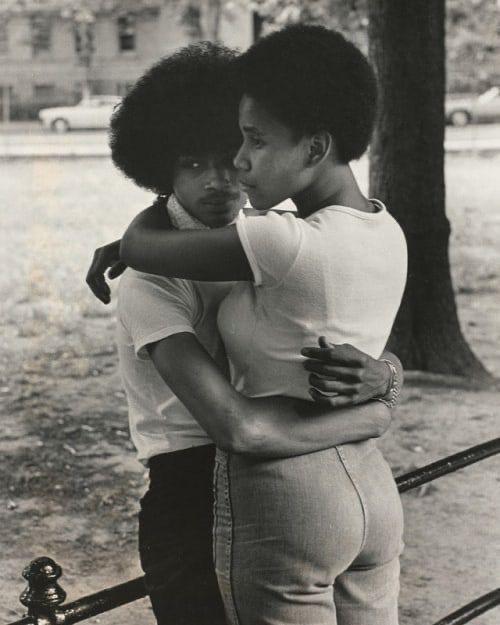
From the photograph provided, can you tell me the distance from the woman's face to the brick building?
2288 centimetres

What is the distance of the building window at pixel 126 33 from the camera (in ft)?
86.5

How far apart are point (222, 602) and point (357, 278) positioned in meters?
0.63

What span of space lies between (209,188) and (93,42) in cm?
2748

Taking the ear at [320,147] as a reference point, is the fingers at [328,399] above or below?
below

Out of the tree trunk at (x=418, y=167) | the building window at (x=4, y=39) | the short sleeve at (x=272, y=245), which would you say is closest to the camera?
the short sleeve at (x=272, y=245)

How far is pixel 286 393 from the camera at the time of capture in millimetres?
1759

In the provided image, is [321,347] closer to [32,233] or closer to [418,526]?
[418,526]

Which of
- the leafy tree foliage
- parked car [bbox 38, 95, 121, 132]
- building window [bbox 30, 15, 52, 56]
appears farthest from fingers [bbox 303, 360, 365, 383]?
parked car [bbox 38, 95, 121, 132]

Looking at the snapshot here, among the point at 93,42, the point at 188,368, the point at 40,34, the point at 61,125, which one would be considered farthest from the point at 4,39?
the point at 188,368

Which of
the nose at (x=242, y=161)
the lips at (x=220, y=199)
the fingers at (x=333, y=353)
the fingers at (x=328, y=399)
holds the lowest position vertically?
the fingers at (x=328, y=399)

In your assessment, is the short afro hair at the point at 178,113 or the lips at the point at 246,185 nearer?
the lips at the point at 246,185

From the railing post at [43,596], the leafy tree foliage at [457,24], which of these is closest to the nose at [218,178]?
the railing post at [43,596]

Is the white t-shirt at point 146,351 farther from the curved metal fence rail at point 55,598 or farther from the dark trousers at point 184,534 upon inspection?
the curved metal fence rail at point 55,598

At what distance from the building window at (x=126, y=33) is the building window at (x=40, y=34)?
1.93 meters
